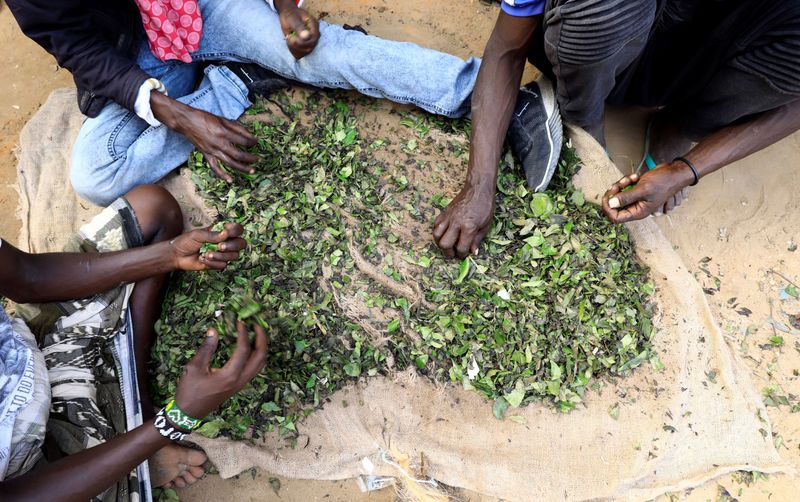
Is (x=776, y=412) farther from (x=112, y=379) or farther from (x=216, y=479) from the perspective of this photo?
(x=112, y=379)

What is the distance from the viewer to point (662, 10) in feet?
5.93

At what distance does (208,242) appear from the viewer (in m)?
1.77

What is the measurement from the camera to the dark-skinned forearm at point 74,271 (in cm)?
169

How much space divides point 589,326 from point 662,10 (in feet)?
3.50

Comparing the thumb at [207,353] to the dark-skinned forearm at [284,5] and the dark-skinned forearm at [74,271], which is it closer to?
the dark-skinned forearm at [74,271]

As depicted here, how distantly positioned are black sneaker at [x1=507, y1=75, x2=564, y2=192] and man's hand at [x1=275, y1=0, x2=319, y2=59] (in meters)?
0.86

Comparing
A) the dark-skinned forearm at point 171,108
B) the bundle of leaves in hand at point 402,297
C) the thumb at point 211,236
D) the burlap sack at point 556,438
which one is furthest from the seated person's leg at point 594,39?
the dark-skinned forearm at point 171,108

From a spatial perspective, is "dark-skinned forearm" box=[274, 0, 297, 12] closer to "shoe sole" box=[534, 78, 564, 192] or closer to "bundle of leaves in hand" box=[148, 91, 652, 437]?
"bundle of leaves in hand" box=[148, 91, 652, 437]

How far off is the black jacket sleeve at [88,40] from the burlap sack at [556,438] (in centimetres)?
134

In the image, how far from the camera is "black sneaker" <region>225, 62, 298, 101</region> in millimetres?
2359

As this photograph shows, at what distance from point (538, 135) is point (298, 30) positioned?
1.04 metres

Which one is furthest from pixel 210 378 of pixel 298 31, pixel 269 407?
pixel 298 31

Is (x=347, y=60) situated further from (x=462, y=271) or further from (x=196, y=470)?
(x=196, y=470)

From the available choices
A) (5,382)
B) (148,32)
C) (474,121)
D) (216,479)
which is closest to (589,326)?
(474,121)
